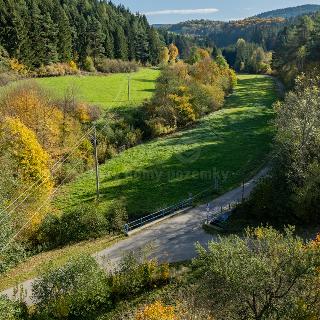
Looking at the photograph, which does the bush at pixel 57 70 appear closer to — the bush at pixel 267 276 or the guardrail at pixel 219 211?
the guardrail at pixel 219 211

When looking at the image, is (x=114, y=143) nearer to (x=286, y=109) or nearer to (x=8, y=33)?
(x=286, y=109)

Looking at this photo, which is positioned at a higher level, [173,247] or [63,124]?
[63,124]

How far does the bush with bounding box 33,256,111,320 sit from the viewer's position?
766 inches

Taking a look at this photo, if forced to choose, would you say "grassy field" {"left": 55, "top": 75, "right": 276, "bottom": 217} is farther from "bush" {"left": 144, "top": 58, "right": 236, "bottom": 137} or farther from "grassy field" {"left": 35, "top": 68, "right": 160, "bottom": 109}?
"grassy field" {"left": 35, "top": 68, "right": 160, "bottom": 109}

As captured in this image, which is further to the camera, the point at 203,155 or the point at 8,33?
the point at 8,33

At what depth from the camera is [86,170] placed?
42406 mm

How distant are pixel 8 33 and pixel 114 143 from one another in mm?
39015

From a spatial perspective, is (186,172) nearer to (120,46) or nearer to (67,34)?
(67,34)

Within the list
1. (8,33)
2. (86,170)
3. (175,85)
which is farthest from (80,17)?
(86,170)

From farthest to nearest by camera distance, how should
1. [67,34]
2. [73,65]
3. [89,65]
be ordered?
[89,65], [67,34], [73,65]

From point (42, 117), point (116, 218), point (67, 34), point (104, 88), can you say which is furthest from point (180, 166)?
point (67, 34)

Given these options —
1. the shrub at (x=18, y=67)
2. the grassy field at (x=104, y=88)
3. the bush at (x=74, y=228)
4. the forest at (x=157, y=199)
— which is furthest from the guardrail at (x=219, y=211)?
the shrub at (x=18, y=67)

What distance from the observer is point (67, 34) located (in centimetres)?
8781

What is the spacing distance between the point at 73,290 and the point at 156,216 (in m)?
11.2
